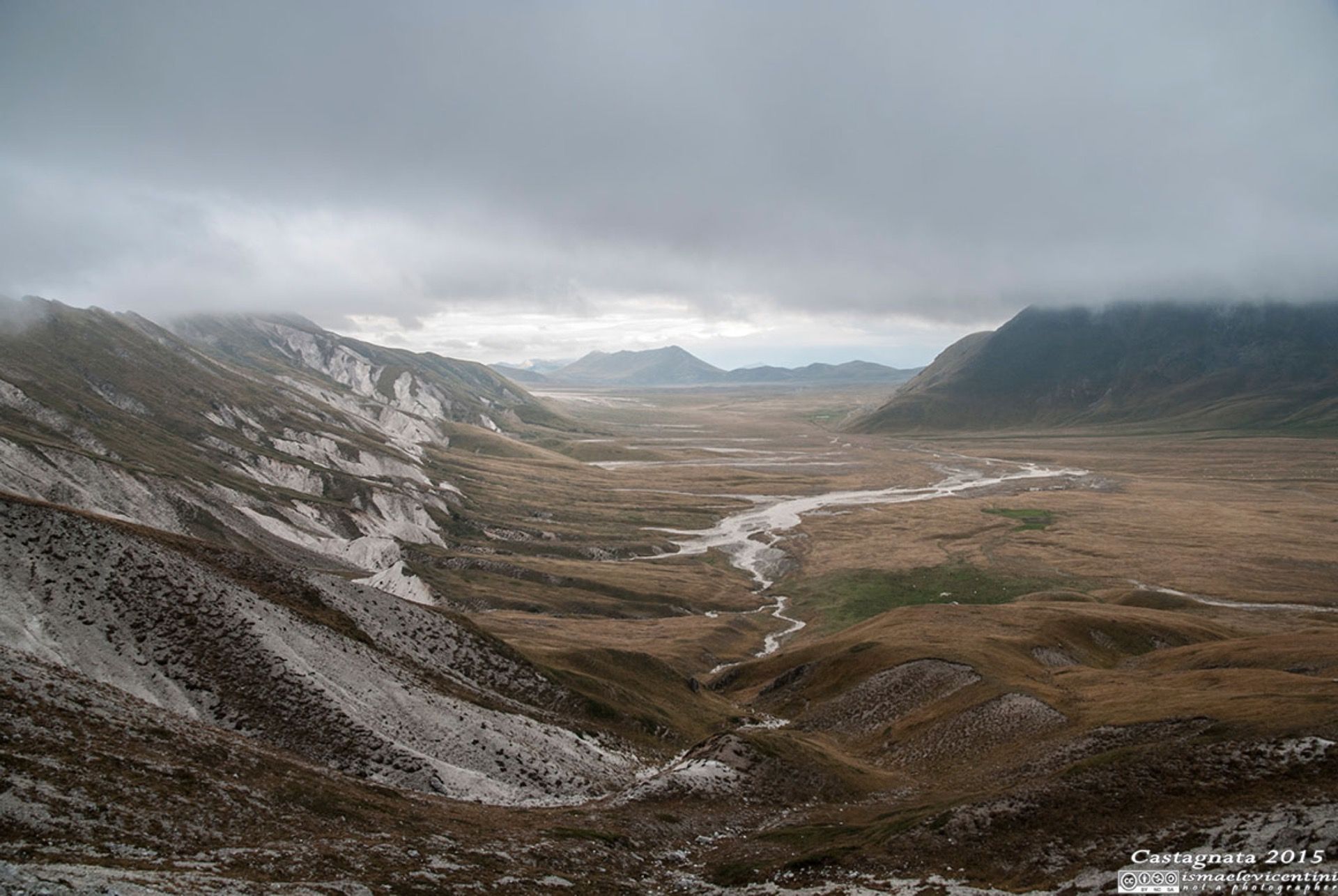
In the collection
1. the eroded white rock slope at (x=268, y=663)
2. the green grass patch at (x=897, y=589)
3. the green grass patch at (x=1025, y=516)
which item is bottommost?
the green grass patch at (x=897, y=589)

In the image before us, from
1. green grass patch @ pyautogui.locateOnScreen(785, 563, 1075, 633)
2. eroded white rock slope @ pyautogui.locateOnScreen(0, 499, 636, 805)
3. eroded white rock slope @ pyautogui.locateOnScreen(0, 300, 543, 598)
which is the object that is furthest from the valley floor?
eroded white rock slope @ pyautogui.locateOnScreen(0, 300, 543, 598)

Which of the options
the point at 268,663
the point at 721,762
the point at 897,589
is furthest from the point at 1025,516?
the point at 268,663

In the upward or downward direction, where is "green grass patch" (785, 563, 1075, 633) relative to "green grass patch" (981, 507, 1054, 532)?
downward

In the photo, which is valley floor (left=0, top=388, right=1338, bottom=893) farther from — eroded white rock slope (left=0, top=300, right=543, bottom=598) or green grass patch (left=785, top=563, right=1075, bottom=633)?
eroded white rock slope (left=0, top=300, right=543, bottom=598)

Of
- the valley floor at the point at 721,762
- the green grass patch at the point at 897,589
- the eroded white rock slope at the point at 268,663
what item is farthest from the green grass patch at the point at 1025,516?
the eroded white rock slope at the point at 268,663

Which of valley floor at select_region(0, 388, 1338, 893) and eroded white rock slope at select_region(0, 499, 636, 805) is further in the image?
eroded white rock slope at select_region(0, 499, 636, 805)

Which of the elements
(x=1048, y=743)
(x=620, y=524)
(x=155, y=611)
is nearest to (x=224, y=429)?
(x=620, y=524)

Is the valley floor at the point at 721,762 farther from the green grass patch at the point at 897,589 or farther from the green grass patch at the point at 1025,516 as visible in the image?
the green grass patch at the point at 1025,516
